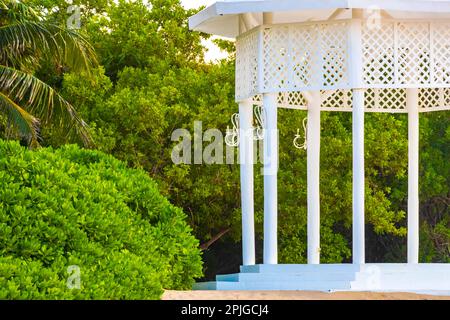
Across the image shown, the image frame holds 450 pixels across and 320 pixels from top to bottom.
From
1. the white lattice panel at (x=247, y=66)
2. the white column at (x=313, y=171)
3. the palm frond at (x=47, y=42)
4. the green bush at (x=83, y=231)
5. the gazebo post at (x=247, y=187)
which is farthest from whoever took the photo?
the palm frond at (x=47, y=42)

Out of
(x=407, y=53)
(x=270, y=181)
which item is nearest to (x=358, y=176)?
(x=270, y=181)

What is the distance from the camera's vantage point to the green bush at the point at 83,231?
9.19m

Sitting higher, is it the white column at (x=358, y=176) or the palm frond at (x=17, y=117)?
the palm frond at (x=17, y=117)

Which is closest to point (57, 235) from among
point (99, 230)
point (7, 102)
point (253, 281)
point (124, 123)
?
point (99, 230)

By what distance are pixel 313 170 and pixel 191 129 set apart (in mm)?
9304

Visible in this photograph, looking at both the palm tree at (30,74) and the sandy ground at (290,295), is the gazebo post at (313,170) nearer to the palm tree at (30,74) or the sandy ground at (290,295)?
the sandy ground at (290,295)

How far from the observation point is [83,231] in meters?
9.74

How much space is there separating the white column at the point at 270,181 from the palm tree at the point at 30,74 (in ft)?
21.9

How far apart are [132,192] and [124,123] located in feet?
46.6

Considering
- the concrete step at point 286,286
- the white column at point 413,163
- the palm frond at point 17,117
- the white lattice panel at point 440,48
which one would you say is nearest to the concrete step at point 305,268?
the concrete step at point 286,286

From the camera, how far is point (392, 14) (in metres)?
15.2

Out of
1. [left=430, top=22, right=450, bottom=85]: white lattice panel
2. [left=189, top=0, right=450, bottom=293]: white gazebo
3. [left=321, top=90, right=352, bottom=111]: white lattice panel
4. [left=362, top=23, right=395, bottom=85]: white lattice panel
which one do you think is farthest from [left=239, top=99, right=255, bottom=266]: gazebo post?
[left=430, top=22, right=450, bottom=85]: white lattice panel

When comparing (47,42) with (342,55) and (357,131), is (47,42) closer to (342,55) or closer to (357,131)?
(342,55)

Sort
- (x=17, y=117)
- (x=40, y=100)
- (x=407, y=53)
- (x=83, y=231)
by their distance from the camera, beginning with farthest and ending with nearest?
(x=40, y=100)
(x=17, y=117)
(x=407, y=53)
(x=83, y=231)
